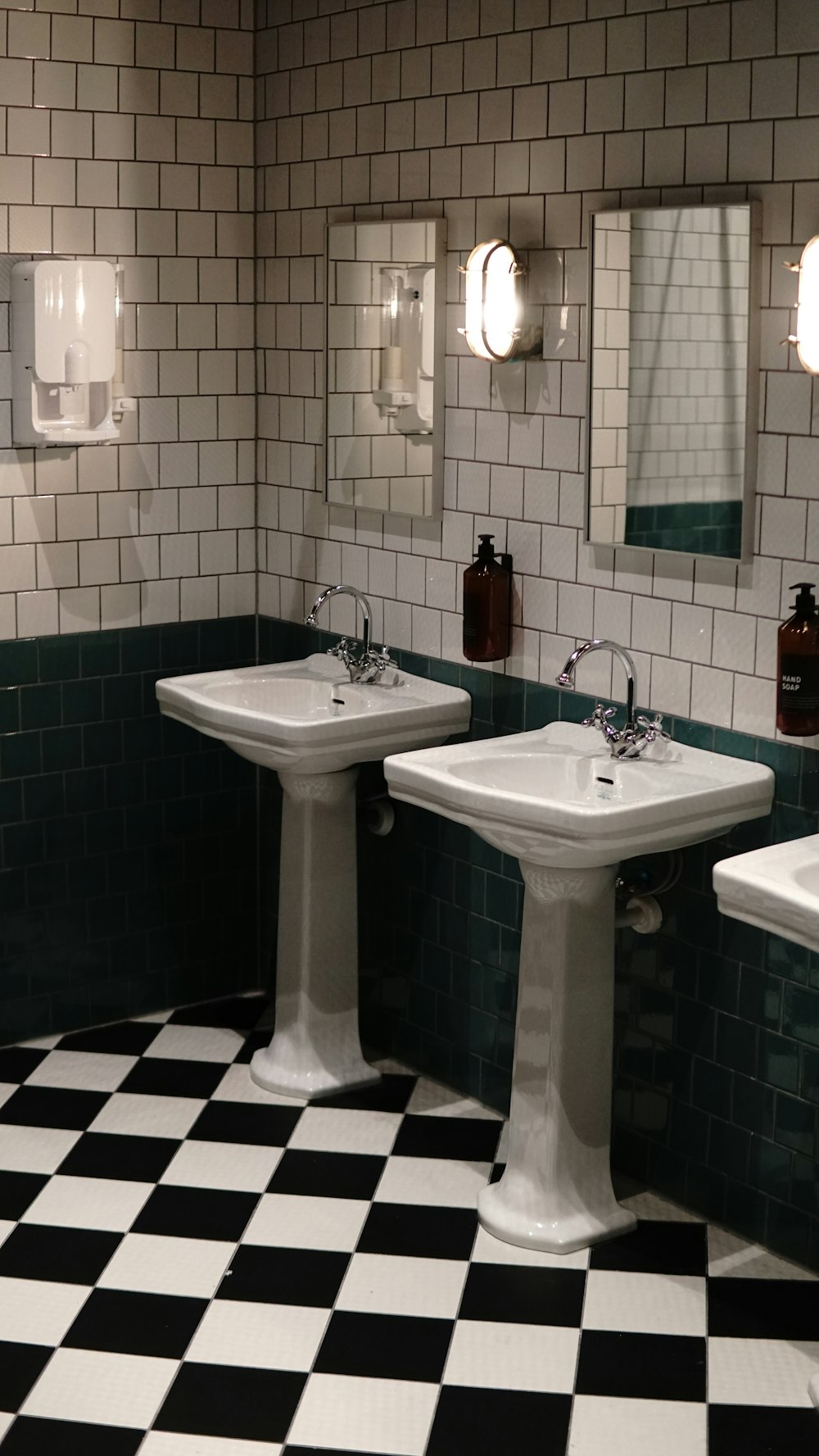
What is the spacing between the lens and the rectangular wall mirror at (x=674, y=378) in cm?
303

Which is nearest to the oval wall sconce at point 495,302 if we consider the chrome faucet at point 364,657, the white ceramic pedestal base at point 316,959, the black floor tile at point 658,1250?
the chrome faucet at point 364,657

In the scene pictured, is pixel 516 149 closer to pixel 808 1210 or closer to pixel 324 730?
pixel 324 730

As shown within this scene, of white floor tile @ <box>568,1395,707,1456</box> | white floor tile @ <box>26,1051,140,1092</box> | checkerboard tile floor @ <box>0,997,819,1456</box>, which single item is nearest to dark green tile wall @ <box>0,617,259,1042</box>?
white floor tile @ <box>26,1051,140,1092</box>

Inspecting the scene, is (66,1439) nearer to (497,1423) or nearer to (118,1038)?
(497,1423)

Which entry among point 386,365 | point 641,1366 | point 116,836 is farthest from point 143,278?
point 641,1366

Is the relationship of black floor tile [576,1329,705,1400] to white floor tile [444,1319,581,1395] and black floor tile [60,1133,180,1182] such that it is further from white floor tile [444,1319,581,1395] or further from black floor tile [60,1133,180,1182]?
black floor tile [60,1133,180,1182]

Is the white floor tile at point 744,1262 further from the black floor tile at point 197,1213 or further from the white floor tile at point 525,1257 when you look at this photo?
the black floor tile at point 197,1213

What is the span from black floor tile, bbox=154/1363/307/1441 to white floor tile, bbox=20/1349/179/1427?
3 cm

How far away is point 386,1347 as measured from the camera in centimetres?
291

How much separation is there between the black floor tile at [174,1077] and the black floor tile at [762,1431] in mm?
1558

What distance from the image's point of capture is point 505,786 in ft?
10.9

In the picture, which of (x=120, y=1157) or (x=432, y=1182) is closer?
(x=432, y=1182)

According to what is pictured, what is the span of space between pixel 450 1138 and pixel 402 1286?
2.00 ft

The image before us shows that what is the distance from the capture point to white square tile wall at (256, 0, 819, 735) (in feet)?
9.76
